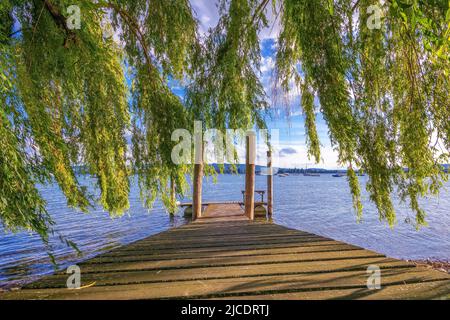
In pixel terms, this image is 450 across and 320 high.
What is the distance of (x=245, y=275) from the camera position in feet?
6.44

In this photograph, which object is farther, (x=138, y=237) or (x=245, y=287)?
(x=138, y=237)

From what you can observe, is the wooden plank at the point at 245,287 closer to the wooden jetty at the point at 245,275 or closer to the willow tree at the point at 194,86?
the wooden jetty at the point at 245,275

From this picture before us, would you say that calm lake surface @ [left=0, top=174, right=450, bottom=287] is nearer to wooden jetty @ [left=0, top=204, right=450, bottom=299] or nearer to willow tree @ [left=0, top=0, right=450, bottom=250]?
willow tree @ [left=0, top=0, right=450, bottom=250]

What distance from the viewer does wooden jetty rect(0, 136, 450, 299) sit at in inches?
63.7

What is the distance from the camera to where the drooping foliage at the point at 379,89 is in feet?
8.89

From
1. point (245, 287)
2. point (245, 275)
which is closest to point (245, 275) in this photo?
point (245, 275)

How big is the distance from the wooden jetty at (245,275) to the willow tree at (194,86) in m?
0.94

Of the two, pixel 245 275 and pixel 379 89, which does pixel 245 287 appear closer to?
pixel 245 275

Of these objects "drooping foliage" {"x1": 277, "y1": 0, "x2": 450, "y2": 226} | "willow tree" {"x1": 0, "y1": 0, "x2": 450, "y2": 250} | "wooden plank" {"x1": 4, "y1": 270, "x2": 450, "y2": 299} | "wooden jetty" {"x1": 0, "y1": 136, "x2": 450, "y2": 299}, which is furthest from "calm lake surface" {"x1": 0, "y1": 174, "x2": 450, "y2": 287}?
"wooden plank" {"x1": 4, "y1": 270, "x2": 450, "y2": 299}

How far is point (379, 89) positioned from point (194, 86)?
240 centimetres

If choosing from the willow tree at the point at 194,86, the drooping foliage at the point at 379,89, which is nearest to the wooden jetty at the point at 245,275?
the willow tree at the point at 194,86

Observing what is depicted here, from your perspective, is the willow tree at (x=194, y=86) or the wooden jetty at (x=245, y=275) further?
the willow tree at (x=194, y=86)

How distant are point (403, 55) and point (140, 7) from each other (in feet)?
10.9

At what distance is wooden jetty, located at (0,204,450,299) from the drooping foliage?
1186 millimetres
